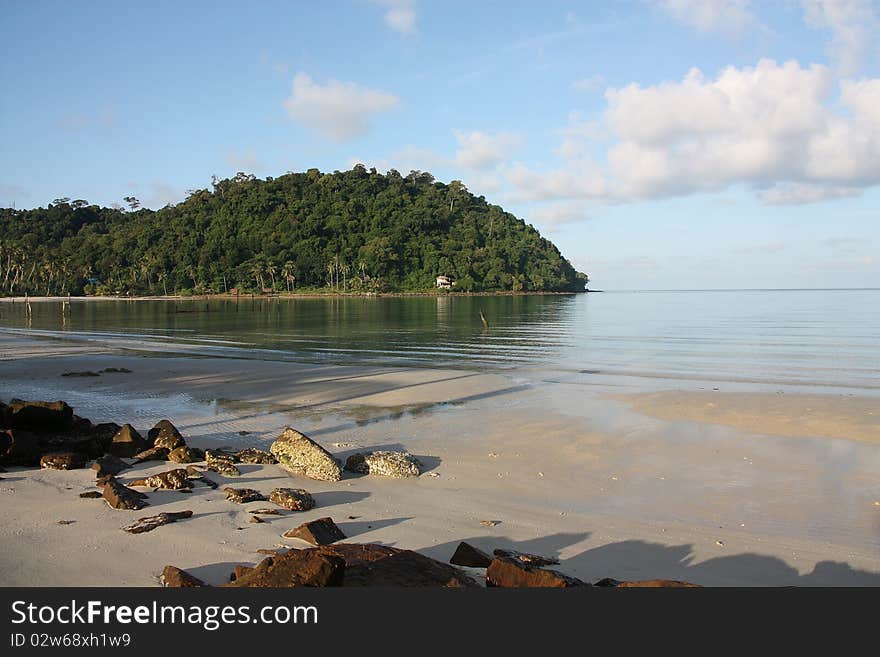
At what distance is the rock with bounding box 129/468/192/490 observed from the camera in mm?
7812

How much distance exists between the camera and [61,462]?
28.0 feet

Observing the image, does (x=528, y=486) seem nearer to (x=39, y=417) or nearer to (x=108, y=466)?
(x=108, y=466)

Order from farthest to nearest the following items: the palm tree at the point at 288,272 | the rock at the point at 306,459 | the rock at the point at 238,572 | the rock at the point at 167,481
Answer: the palm tree at the point at 288,272
the rock at the point at 306,459
the rock at the point at 167,481
the rock at the point at 238,572

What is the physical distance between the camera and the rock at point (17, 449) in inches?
338

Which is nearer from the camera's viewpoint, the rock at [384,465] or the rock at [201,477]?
the rock at [201,477]

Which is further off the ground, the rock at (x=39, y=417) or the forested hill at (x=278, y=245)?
the forested hill at (x=278, y=245)

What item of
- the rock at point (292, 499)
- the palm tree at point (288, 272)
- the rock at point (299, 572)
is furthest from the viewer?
the palm tree at point (288, 272)

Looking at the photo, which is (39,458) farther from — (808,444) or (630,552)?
(808,444)

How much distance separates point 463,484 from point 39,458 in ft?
19.6

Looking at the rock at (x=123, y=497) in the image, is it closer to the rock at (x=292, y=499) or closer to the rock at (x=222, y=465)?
the rock at (x=292, y=499)

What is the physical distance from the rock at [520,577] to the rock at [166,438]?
6503mm

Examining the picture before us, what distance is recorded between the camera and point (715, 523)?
7648 millimetres

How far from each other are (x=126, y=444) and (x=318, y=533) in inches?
202

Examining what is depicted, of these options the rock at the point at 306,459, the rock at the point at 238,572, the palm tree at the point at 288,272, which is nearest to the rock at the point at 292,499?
the rock at the point at 306,459
